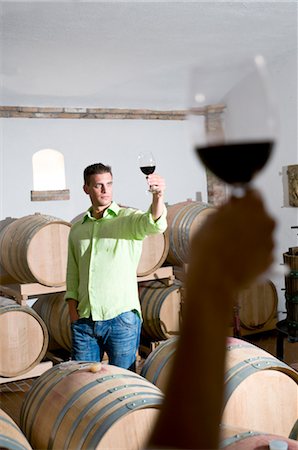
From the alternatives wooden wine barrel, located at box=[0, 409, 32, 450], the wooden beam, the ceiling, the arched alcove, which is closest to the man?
wooden wine barrel, located at box=[0, 409, 32, 450]

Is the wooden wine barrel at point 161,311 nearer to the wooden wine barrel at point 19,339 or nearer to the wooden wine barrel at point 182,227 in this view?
the wooden wine barrel at point 182,227

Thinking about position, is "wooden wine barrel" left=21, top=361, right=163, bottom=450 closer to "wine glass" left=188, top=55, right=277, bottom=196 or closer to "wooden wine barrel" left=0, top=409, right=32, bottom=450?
"wooden wine barrel" left=0, top=409, right=32, bottom=450

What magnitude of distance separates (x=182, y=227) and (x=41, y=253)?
4.98 feet

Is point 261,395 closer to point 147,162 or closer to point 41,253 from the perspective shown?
point 147,162

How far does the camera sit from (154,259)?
5.57 m

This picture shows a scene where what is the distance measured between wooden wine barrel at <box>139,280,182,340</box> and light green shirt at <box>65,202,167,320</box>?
2209mm

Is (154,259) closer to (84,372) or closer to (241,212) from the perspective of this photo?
(84,372)

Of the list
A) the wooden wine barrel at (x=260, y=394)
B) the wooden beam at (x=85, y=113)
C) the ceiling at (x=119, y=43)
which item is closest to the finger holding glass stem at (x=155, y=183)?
the wooden wine barrel at (x=260, y=394)

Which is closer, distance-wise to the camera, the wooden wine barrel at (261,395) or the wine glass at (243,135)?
the wine glass at (243,135)

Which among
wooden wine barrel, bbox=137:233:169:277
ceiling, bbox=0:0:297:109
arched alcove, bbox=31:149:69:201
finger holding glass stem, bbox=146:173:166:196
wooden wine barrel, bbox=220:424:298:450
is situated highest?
ceiling, bbox=0:0:297:109

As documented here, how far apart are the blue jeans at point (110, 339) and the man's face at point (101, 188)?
28.1 inches

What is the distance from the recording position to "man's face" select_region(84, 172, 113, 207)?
3.41 m

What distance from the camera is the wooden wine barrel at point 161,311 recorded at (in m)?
5.55

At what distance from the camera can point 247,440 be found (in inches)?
66.0
